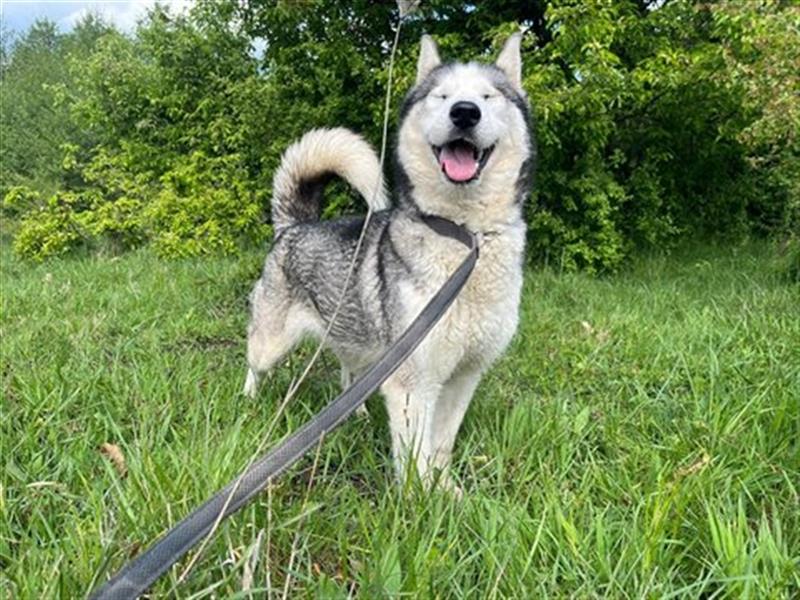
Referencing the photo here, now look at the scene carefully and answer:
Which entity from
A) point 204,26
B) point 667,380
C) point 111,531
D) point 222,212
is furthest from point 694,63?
point 204,26

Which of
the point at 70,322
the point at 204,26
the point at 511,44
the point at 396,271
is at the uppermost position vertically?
the point at 204,26

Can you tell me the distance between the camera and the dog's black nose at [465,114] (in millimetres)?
2373

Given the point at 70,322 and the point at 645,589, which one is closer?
the point at 645,589

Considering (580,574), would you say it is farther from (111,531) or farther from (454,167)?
(454,167)

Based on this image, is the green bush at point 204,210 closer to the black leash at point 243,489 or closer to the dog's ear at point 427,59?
the dog's ear at point 427,59

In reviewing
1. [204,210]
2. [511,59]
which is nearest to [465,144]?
[511,59]

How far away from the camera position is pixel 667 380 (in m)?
3.24

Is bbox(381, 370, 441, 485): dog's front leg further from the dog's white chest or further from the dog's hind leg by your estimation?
the dog's hind leg

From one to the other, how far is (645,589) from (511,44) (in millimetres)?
2050

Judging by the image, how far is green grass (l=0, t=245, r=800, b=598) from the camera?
1.63m

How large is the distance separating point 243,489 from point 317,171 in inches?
93.1

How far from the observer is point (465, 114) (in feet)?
7.80

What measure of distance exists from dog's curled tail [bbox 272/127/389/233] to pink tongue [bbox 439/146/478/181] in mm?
449

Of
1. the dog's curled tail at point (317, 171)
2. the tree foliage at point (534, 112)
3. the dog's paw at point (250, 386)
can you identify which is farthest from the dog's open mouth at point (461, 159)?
the tree foliage at point (534, 112)
